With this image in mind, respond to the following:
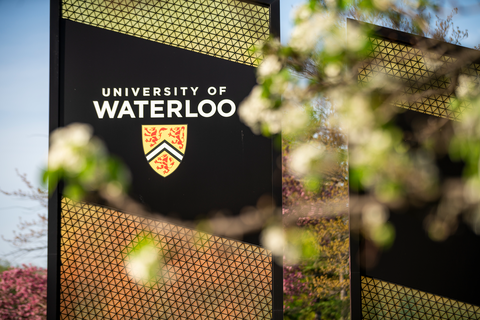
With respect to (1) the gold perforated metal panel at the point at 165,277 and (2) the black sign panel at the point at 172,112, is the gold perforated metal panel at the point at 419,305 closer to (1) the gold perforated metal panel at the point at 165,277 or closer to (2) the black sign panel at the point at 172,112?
(1) the gold perforated metal panel at the point at 165,277

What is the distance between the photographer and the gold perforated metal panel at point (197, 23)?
2461 mm

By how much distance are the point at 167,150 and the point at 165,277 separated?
0.98 meters

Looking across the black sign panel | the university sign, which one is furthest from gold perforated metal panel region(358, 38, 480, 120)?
the black sign panel

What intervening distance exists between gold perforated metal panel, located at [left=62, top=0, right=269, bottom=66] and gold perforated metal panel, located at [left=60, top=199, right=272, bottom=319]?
4.72 ft

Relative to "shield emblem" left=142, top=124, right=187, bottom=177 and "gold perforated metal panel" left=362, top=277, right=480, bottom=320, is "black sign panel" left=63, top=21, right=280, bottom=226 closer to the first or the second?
"shield emblem" left=142, top=124, right=187, bottom=177

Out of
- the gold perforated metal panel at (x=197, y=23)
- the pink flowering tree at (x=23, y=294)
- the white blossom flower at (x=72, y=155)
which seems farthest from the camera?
the pink flowering tree at (x=23, y=294)

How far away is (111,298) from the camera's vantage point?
7.80ft

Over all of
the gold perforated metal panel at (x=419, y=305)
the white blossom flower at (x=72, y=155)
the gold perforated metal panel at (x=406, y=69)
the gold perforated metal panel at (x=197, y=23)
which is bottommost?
the gold perforated metal panel at (x=419, y=305)

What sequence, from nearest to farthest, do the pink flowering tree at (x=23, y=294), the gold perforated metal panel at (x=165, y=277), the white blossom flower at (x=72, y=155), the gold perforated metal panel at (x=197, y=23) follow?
the white blossom flower at (x=72, y=155), the gold perforated metal panel at (x=165, y=277), the gold perforated metal panel at (x=197, y=23), the pink flowering tree at (x=23, y=294)

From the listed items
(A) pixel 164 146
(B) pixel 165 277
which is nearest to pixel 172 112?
(A) pixel 164 146

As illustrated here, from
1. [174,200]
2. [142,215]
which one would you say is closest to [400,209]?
[174,200]

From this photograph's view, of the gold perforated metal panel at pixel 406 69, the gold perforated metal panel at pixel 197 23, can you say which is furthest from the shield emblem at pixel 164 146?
the gold perforated metal panel at pixel 406 69

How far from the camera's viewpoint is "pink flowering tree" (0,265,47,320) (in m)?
3.57

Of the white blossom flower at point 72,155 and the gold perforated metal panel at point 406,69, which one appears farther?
the gold perforated metal panel at point 406,69
